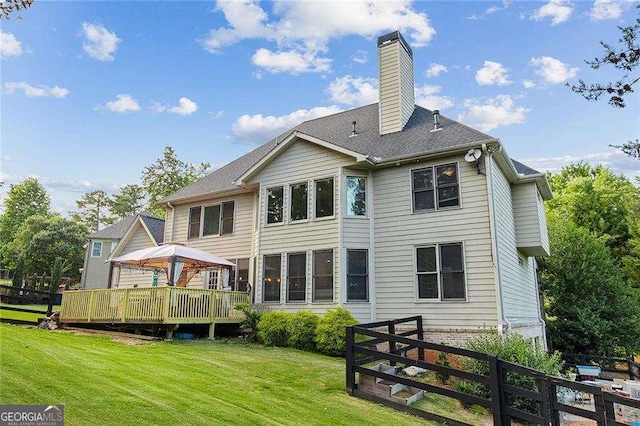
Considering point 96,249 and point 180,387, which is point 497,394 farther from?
point 96,249

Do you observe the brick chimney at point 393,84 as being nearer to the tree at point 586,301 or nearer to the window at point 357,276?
the window at point 357,276

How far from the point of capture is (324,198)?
12.7 meters

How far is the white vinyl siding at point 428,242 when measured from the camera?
10539 mm

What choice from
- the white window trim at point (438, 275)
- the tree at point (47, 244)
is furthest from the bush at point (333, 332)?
the tree at point (47, 244)

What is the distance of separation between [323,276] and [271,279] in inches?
77.7

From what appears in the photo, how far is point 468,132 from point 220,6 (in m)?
7.61

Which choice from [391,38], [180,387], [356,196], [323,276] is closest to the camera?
[180,387]

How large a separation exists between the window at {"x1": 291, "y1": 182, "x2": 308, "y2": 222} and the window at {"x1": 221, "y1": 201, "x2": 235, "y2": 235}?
3266 mm

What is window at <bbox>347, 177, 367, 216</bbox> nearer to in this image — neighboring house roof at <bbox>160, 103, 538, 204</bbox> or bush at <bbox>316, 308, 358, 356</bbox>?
neighboring house roof at <bbox>160, 103, 538, 204</bbox>

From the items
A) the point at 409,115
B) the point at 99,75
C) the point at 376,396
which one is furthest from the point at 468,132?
the point at 99,75

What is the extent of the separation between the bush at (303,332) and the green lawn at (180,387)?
1.57m

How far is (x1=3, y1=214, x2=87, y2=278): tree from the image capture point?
34.9 m

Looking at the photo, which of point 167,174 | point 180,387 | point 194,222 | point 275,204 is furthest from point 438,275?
point 167,174

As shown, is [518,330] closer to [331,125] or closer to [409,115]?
[409,115]
